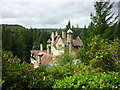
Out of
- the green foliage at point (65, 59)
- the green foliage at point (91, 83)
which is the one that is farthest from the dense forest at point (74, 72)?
the green foliage at point (65, 59)

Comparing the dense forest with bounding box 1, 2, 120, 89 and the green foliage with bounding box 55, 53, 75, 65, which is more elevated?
Result: the dense forest with bounding box 1, 2, 120, 89

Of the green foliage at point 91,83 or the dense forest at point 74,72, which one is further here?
the dense forest at point 74,72

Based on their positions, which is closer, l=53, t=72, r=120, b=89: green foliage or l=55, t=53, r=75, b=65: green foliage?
l=53, t=72, r=120, b=89: green foliage

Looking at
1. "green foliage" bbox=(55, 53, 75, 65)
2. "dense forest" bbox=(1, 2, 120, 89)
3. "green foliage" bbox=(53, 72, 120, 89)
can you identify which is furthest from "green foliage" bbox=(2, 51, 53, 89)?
"green foliage" bbox=(55, 53, 75, 65)

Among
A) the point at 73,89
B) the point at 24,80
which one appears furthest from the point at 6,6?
the point at 73,89

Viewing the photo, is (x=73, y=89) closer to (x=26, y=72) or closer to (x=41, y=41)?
(x=26, y=72)

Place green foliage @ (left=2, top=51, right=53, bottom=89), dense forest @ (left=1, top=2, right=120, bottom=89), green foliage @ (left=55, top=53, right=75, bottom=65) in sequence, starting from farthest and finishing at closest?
green foliage @ (left=55, top=53, right=75, bottom=65) < green foliage @ (left=2, top=51, right=53, bottom=89) < dense forest @ (left=1, top=2, right=120, bottom=89)

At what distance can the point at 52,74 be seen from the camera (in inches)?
150

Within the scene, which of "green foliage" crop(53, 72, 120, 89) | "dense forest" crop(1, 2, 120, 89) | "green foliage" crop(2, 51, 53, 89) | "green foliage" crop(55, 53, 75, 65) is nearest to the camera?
"green foliage" crop(53, 72, 120, 89)

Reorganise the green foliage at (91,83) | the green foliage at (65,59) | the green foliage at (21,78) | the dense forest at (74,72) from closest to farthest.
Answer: the green foliage at (91,83) → the dense forest at (74,72) → the green foliage at (21,78) → the green foliage at (65,59)

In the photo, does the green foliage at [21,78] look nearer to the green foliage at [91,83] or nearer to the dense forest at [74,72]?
the dense forest at [74,72]

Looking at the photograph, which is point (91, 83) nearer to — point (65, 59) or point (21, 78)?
point (21, 78)

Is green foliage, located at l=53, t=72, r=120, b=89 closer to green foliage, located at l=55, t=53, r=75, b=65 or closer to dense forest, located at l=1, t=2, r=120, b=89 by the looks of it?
dense forest, located at l=1, t=2, r=120, b=89

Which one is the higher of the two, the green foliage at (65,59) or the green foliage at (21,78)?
the green foliage at (21,78)
